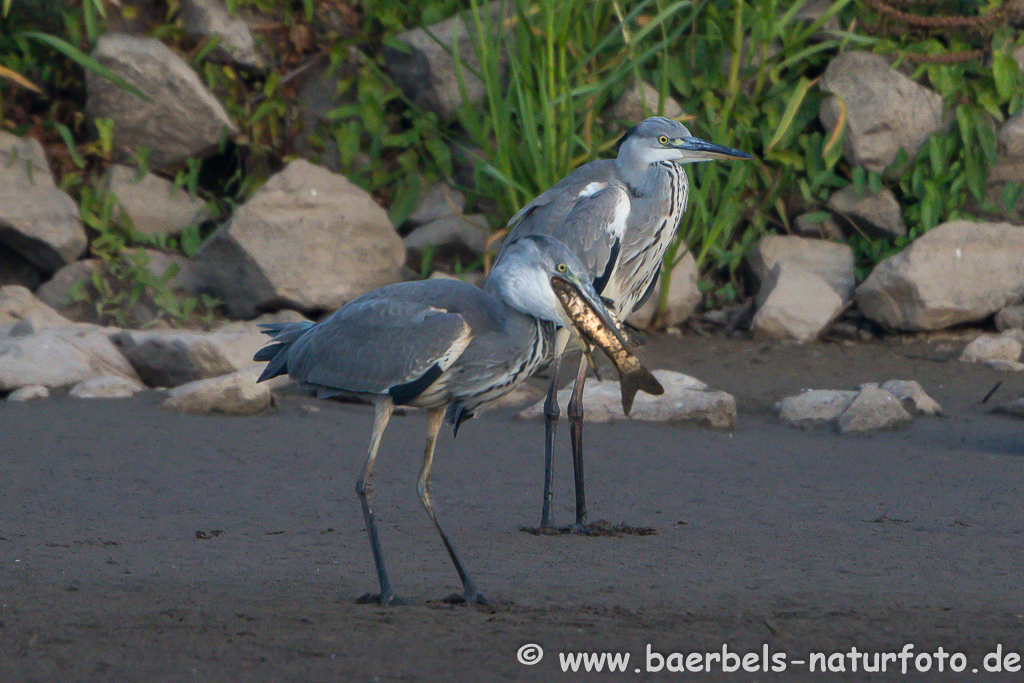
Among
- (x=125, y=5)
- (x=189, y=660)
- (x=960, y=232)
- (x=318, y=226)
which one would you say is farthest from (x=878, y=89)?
(x=189, y=660)

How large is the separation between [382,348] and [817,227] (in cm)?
545

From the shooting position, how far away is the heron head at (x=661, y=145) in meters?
4.70

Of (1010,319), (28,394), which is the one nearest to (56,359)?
(28,394)

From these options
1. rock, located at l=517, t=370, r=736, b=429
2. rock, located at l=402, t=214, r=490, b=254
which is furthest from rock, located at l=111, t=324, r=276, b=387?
rock, located at l=402, t=214, r=490, b=254

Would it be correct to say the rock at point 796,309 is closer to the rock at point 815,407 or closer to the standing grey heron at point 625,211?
the rock at point 815,407

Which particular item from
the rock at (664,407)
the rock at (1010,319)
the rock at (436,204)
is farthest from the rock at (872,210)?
the rock at (664,407)

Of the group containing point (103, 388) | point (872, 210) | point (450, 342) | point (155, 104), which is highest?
point (155, 104)

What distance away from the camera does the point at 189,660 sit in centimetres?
263

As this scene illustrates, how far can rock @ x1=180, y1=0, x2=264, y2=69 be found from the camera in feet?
27.8

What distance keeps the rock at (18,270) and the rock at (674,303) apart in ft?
13.4

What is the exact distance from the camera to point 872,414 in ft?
18.2

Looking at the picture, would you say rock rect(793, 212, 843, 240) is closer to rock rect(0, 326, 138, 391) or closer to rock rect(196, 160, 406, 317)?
rock rect(196, 160, 406, 317)

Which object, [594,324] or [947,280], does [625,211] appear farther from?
[947,280]

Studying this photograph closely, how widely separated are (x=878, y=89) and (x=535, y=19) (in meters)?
2.36
